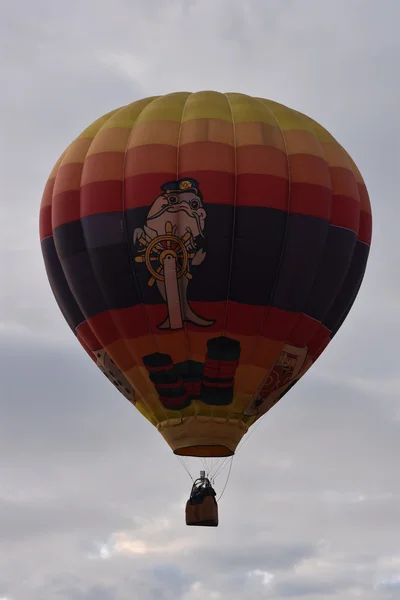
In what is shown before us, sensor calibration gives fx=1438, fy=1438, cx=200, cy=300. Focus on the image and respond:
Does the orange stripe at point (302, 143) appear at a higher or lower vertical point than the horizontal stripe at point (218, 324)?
higher

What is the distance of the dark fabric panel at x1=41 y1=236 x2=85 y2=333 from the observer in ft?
95.8

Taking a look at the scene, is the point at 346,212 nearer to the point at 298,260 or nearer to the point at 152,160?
the point at 298,260

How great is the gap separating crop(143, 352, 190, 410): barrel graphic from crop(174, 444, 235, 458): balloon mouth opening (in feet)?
2.77

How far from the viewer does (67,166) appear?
2902 cm

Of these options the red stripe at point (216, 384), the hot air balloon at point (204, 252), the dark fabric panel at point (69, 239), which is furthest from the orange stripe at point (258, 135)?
the red stripe at point (216, 384)

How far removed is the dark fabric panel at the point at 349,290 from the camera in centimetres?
2916

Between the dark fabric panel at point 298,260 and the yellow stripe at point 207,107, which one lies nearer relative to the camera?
the dark fabric panel at point 298,260

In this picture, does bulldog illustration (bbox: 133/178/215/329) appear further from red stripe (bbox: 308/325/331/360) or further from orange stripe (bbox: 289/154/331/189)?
red stripe (bbox: 308/325/331/360)

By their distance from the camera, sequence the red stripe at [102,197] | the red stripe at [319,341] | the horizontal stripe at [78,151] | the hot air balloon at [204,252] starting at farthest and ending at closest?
the red stripe at [319,341] < the horizontal stripe at [78,151] < the red stripe at [102,197] < the hot air balloon at [204,252]

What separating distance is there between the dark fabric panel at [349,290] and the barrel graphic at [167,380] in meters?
3.29

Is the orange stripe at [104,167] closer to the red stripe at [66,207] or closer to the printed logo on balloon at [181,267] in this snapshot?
the red stripe at [66,207]

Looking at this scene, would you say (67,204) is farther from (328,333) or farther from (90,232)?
(328,333)

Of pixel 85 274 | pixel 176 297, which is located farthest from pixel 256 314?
pixel 85 274

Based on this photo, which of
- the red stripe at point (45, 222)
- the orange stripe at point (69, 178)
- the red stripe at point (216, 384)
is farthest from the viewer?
the red stripe at point (45, 222)
